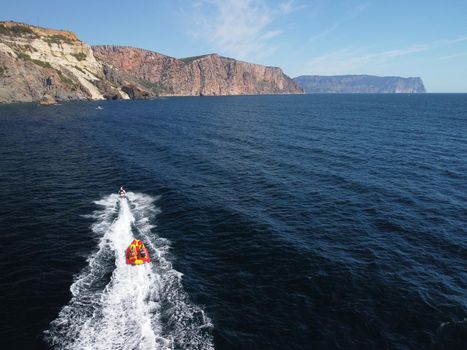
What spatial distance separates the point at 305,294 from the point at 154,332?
13750 millimetres

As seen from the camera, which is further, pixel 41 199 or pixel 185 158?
pixel 185 158

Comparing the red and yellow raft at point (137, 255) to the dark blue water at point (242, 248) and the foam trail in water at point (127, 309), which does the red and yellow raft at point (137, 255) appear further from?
the dark blue water at point (242, 248)

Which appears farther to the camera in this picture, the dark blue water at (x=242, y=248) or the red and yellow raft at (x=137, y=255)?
the red and yellow raft at (x=137, y=255)

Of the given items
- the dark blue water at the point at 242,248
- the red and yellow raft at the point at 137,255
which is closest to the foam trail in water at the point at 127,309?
the dark blue water at the point at 242,248

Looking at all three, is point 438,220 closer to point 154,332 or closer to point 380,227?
point 380,227

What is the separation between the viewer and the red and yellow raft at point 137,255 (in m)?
34.7

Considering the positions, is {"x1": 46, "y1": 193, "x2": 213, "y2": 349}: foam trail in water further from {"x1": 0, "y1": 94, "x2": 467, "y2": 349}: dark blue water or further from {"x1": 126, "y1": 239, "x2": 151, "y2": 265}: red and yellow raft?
{"x1": 126, "y1": 239, "x2": 151, "y2": 265}: red and yellow raft

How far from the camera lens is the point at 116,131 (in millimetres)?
115938

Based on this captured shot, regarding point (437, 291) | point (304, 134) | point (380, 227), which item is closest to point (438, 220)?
point (380, 227)

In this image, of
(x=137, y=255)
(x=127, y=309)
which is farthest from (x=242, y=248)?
(x=127, y=309)

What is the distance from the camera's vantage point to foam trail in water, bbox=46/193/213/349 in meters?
24.9

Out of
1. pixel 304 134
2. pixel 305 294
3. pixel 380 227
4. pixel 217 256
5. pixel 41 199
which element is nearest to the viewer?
pixel 305 294

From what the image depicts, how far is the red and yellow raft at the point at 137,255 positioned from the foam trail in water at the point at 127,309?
1.76ft

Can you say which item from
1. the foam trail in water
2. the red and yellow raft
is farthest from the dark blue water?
the red and yellow raft
